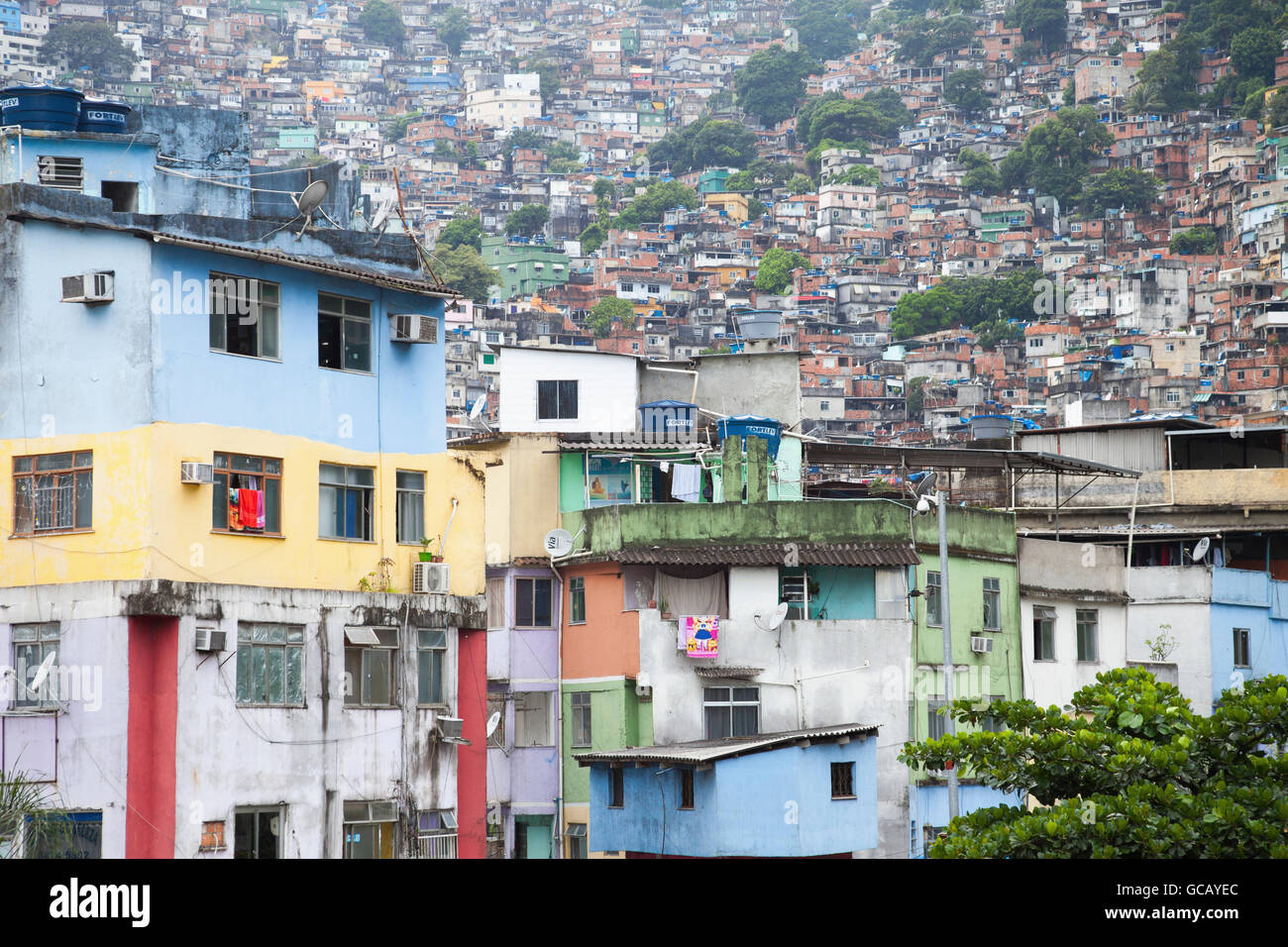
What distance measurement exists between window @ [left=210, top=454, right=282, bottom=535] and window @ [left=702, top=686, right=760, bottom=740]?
37.0 ft

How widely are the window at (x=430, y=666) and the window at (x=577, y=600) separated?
7.88 meters

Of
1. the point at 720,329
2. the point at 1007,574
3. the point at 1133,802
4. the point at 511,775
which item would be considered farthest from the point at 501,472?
the point at 720,329

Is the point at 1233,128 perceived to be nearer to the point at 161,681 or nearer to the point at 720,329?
the point at 720,329

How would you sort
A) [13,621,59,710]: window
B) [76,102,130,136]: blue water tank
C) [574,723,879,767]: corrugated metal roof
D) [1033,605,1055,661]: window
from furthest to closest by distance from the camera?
[1033,605,1055,661]: window, [574,723,879,767]: corrugated metal roof, [76,102,130,136]: blue water tank, [13,621,59,710]: window

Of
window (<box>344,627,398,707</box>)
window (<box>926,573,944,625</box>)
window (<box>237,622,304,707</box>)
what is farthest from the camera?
window (<box>926,573,944,625</box>)

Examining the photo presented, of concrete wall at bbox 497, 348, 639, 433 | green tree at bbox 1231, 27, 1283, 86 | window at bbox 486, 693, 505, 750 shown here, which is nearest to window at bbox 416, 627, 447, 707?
window at bbox 486, 693, 505, 750

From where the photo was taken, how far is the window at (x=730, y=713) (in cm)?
3497

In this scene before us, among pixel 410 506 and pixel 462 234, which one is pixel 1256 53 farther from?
pixel 410 506

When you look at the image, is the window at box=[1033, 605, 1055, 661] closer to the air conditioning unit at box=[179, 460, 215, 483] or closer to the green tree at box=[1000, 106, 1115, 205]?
the air conditioning unit at box=[179, 460, 215, 483]

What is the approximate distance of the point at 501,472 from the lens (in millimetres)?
38688

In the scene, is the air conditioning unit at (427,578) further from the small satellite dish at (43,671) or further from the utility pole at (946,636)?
the utility pole at (946,636)

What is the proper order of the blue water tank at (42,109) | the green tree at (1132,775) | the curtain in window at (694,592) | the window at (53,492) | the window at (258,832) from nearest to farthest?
the green tree at (1132,775) < the window at (258,832) < the window at (53,492) < the blue water tank at (42,109) < the curtain in window at (694,592)

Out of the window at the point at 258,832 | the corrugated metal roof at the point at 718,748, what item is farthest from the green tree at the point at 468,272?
the window at the point at 258,832

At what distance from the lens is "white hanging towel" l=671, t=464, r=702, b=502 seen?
38.9 metres
